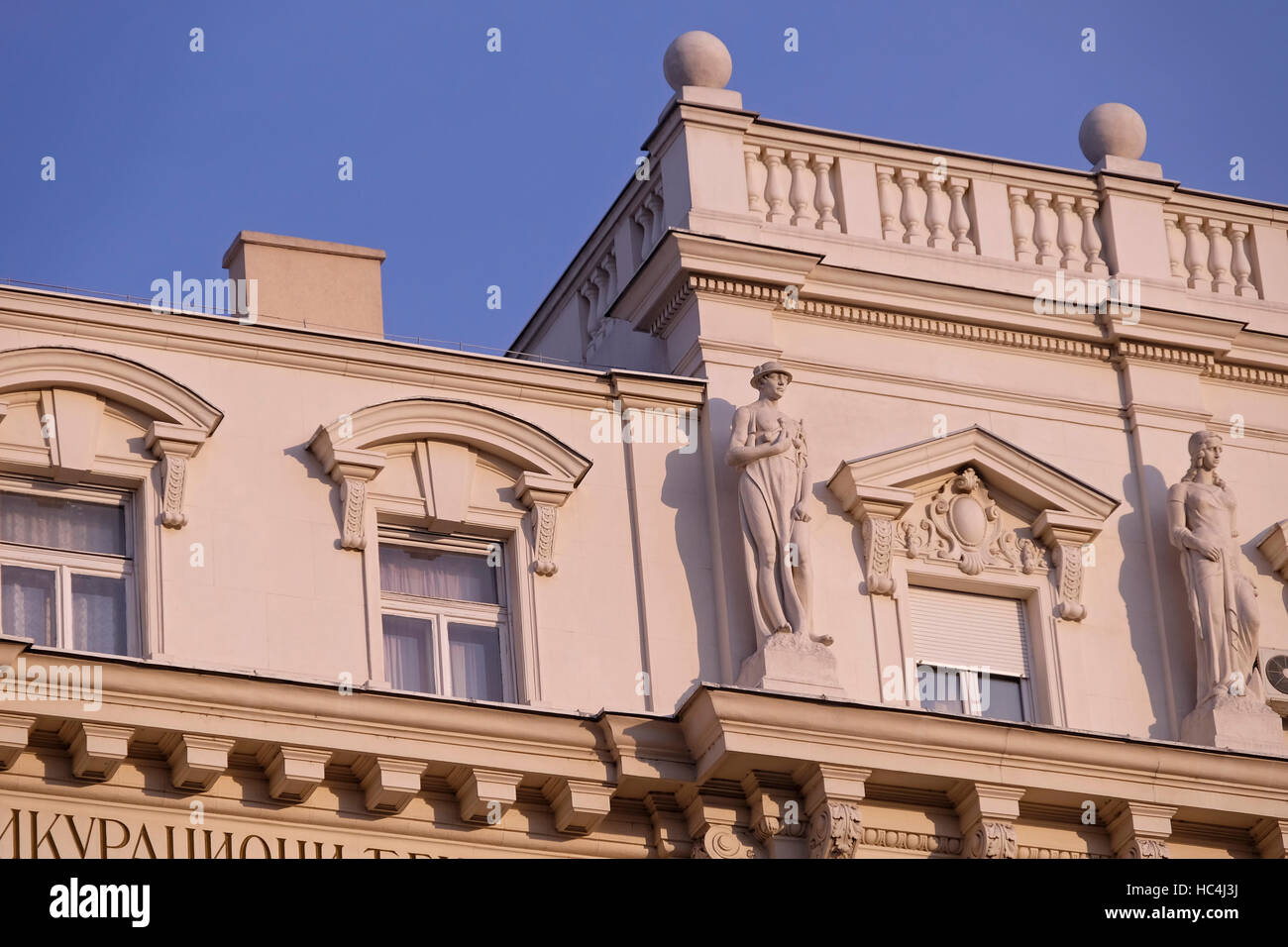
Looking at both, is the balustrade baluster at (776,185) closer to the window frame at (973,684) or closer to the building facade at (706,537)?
the building facade at (706,537)

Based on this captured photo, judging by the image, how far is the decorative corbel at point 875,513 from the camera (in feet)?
81.1

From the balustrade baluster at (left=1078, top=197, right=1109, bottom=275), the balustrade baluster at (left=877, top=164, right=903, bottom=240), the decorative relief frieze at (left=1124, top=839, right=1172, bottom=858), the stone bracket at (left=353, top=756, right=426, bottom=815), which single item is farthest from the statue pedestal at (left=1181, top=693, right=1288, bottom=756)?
the stone bracket at (left=353, top=756, right=426, bottom=815)

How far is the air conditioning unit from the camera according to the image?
25438 millimetres

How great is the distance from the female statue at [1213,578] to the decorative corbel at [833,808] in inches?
141

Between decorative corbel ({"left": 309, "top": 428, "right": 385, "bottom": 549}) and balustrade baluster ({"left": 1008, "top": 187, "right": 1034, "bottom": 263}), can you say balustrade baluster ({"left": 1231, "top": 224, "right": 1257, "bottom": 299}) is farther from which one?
decorative corbel ({"left": 309, "top": 428, "right": 385, "bottom": 549})

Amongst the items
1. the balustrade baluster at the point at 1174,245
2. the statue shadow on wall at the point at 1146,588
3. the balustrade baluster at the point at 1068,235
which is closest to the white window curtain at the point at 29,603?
the statue shadow on wall at the point at 1146,588

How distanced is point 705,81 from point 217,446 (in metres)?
5.66

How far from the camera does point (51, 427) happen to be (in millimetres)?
22828

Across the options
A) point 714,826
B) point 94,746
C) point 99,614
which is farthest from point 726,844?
point 99,614

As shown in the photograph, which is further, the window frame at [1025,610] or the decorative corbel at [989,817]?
the window frame at [1025,610]

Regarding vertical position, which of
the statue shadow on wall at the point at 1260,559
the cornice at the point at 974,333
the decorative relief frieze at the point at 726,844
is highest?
the cornice at the point at 974,333

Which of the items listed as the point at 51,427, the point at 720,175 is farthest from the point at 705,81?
the point at 51,427

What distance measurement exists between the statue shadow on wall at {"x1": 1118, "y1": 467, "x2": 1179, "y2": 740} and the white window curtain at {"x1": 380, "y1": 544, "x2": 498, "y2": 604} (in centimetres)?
523
